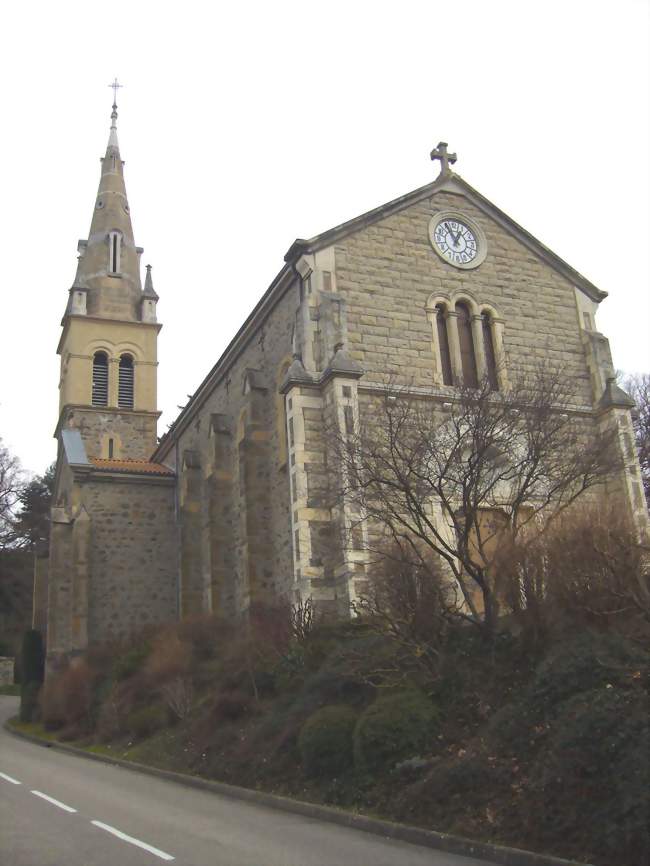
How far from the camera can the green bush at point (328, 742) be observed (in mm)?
12289

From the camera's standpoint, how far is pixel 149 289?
4525 cm

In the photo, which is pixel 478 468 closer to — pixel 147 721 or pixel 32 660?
pixel 147 721

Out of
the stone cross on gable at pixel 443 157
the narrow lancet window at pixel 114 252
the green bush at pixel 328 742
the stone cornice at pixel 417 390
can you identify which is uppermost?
the narrow lancet window at pixel 114 252

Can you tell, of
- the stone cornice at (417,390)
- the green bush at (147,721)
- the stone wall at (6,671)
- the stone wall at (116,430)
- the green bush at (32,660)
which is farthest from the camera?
the stone wall at (6,671)

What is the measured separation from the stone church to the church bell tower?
692cm

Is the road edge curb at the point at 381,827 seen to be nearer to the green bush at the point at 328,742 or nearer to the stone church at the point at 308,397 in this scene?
the green bush at the point at 328,742

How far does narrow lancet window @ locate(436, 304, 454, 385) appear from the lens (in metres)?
22.8

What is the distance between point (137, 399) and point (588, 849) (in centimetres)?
3744

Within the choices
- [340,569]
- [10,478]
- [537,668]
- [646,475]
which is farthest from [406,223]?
[10,478]

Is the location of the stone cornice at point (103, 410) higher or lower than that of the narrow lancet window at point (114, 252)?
lower

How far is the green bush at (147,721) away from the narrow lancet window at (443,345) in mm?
10478

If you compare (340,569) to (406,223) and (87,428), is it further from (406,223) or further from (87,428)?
(87,428)

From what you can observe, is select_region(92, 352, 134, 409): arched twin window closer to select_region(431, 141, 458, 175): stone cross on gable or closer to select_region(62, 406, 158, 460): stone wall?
select_region(62, 406, 158, 460): stone wall

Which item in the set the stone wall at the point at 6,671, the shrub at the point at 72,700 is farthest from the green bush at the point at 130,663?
the stone wall at the point at 6,671
